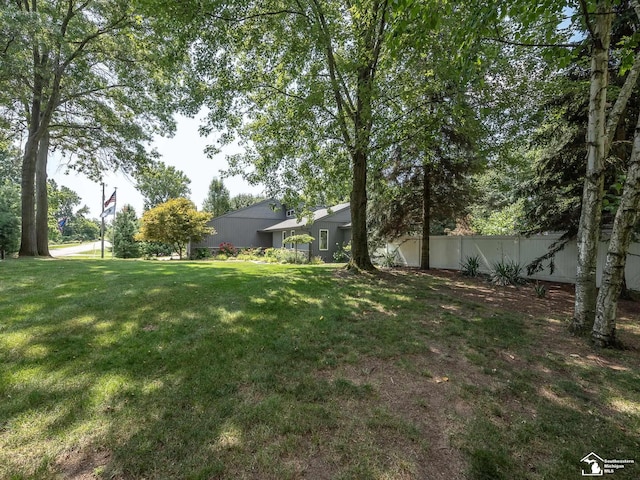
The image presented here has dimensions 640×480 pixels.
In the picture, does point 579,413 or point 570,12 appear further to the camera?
point 570,12

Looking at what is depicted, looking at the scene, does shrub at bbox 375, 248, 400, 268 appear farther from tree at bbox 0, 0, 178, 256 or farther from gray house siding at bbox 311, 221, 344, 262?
tree at bbox 0, 0, 178, 256

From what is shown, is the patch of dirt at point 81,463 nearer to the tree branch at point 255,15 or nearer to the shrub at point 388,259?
the tree branch at point 255,15

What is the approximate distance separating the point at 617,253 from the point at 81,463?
19.7 feet

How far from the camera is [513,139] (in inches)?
334

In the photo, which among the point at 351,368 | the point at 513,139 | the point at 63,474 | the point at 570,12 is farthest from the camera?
the point at 513,139

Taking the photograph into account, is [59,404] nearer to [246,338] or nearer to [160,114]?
[246,338]

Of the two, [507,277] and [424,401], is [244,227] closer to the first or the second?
[507,277]

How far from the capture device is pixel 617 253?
3939mm

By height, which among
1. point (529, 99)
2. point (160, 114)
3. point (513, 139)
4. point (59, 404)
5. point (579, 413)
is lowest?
point (579, 413)

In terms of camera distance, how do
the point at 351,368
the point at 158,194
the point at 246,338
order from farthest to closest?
the point at 158,194, the point at 246,338, the point at 351,368

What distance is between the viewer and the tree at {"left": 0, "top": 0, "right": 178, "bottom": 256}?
976 cm

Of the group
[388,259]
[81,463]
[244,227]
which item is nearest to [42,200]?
[244,227]

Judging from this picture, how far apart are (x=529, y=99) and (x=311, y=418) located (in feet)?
29.8

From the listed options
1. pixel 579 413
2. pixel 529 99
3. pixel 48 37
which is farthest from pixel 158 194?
pixel 579 413
